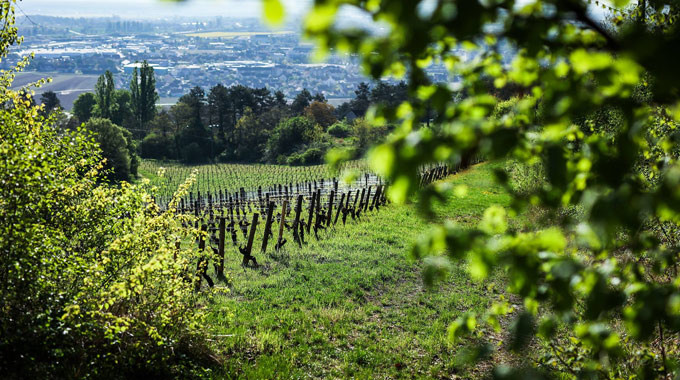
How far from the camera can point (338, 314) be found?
9.80 m

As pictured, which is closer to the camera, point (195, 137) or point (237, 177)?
point (237, 177)

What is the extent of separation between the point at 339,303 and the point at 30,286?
6750 millimetres

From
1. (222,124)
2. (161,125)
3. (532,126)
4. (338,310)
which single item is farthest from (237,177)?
(532,126)

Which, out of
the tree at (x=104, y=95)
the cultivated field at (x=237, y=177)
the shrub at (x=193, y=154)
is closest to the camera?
the cultivated field at (x=237, y=177)

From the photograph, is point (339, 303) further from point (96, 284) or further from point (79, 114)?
point (79, 114)

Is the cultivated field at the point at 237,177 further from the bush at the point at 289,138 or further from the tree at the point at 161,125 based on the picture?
the tree at the point at 161,125

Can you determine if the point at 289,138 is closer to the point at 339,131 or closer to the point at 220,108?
the point at 339,131

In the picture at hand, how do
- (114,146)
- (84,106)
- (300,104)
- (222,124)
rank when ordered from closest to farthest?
(114,146), (222,124), (84,106), (300,104)

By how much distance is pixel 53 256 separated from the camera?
4926 millimetres

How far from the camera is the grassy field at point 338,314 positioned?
7523 mm

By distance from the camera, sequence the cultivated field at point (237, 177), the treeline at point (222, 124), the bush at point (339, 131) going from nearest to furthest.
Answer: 1. the cultivated field at point (237, 177)
2. the treeline at point (222, 124)
3. the bush at point (339, 131)

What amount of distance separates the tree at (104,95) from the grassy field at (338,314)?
96.8 m

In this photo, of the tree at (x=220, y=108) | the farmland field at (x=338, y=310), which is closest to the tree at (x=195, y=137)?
the tree at (x=220, y=108)

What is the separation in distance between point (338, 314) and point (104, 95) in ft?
349
